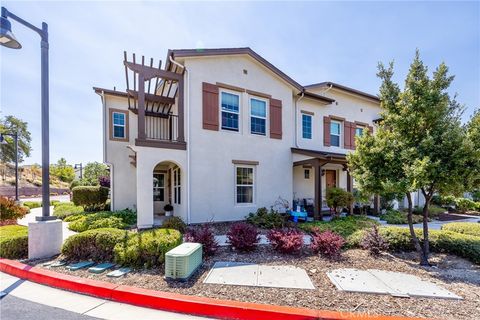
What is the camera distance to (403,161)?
6.02 m

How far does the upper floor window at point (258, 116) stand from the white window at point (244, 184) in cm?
198

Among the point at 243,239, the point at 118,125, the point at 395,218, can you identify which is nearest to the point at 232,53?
the point at 118,125

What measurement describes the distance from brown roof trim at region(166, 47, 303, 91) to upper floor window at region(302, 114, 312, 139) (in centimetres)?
185

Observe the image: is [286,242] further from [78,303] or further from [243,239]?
[78,303]

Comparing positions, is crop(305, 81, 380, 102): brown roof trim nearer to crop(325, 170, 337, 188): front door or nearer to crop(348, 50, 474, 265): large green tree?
crop(325, 170, 337, 188): front door

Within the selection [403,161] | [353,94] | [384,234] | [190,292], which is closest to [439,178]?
[403,161]

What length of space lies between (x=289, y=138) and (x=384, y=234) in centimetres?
714

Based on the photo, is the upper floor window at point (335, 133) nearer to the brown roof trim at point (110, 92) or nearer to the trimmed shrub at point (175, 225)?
the trimmed shrub at point (175, 225)

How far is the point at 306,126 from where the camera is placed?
14477 millimetres

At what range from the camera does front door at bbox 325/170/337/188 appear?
15.4 metres

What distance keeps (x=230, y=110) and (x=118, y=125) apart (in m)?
6.76

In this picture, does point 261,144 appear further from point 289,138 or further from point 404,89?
point 404,89

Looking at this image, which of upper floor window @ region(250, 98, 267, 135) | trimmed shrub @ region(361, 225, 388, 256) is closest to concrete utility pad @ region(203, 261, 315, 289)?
trimmed shrub @ region(361, 225, 388, 256)

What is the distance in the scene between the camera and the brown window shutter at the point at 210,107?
425 inches
